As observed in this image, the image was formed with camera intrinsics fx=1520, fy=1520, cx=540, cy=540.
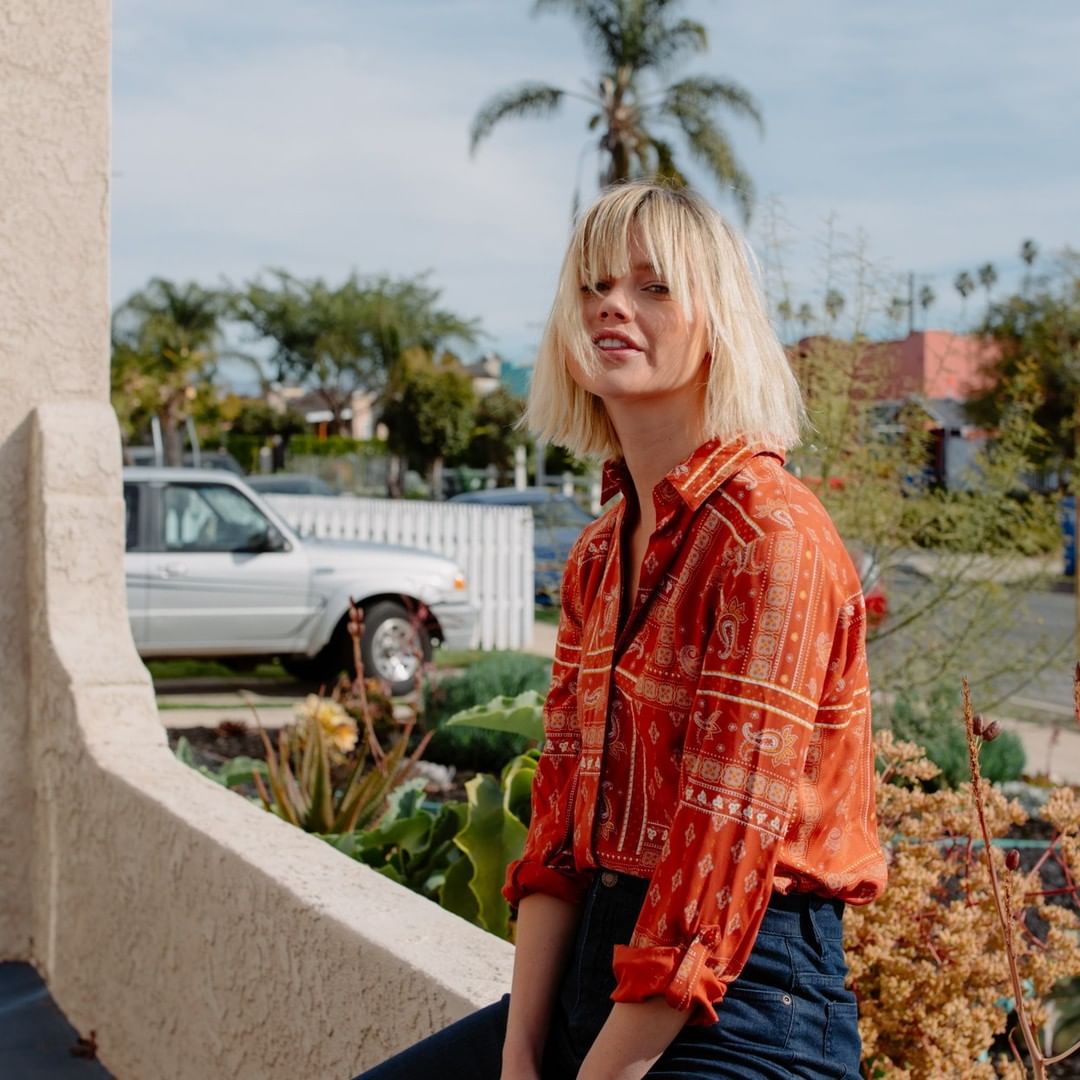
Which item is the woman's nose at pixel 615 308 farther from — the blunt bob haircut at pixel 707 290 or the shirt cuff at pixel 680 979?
the shirt cuff at pixel 680 979

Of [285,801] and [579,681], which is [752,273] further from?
[285,801]

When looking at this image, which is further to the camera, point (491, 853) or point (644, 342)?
point (491, 853)

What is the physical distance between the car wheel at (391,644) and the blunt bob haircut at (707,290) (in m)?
10.2

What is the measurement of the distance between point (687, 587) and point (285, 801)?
11.9 feet

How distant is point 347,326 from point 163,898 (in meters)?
57.8

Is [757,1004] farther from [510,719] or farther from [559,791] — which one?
[510,719]

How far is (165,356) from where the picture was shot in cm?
5253

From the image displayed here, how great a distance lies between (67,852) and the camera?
4.50m

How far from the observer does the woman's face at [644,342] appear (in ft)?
6.14

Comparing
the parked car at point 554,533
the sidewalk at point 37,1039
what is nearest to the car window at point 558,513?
the parked car at point 554,533

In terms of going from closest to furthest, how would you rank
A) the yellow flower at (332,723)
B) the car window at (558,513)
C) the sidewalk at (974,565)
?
the yellow flower at (332,723) < the sidewalk at (974,565) < the car window at (558,513)

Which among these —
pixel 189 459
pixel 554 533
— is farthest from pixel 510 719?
pixel 189 459

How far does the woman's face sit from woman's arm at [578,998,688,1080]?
737mm

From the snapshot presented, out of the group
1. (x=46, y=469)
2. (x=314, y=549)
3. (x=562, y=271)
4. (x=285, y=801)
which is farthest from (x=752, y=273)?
(x=314, y=549)
